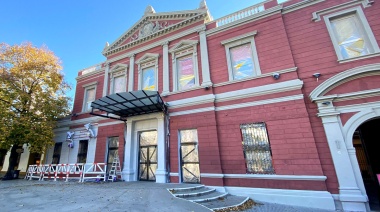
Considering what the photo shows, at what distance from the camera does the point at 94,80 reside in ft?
44.2

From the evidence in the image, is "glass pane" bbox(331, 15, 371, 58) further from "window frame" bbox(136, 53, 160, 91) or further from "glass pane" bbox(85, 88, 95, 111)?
"glass pane" bbox(85, 88, 95, 111)

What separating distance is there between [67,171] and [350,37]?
51.6 feet

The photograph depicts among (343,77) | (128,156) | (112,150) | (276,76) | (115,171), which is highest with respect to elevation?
(276,76)

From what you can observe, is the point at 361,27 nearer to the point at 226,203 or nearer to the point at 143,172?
the point at 226,203

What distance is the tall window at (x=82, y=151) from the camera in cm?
1196

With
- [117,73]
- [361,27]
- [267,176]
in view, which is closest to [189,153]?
[267,176]

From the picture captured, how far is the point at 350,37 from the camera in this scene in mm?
7543

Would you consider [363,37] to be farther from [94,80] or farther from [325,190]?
[94,80]

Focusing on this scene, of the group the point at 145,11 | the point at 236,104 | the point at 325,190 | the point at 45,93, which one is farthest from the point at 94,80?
the point at 325,190

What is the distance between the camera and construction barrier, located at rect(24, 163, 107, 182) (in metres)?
10.1

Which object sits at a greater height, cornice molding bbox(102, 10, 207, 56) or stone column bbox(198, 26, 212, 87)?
cornice molding bbox(102, 10, 207, 56)

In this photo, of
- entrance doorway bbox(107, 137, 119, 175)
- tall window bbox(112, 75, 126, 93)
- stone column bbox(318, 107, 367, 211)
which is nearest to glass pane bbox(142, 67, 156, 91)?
tall window bbox(112, 75, 126, 93)

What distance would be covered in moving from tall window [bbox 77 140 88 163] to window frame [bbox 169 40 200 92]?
761cm

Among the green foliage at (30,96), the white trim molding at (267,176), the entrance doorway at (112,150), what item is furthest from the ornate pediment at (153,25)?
the white trim molding at (267,176)
